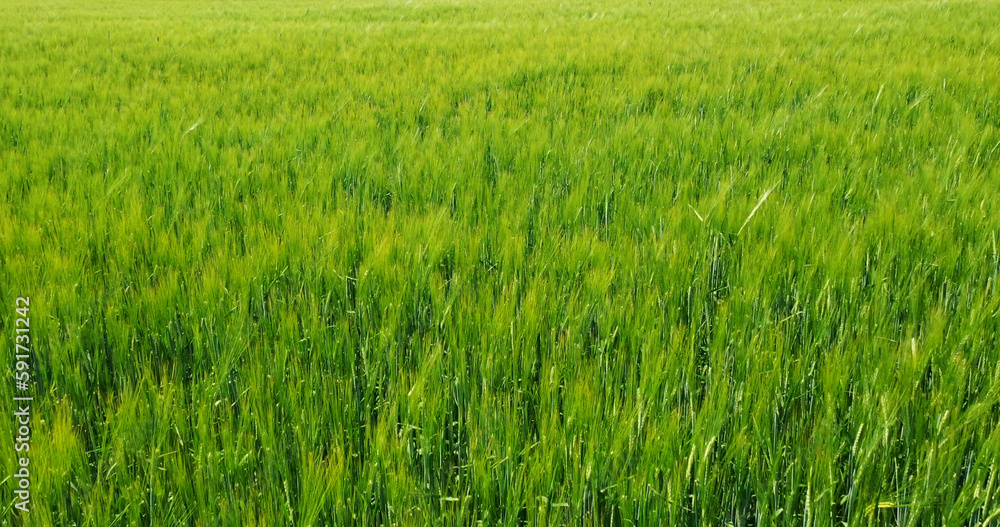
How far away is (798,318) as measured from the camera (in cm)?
119

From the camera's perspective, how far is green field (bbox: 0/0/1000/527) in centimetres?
77

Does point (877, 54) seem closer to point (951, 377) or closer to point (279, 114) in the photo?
point (279, 114)

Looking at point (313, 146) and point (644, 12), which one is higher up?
point (644, 12)

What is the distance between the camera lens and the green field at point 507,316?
30.5 inches

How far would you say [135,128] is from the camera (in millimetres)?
2654

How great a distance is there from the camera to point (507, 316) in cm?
108

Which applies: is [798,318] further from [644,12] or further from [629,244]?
[644,12]

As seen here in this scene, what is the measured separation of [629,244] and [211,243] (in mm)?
940

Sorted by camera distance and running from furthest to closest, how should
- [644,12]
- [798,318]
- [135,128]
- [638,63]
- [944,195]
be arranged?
[644,12]
[638,63]
[135,128]
[944,195]
[798,318]

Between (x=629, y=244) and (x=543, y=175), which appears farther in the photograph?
(x=543, y=175)

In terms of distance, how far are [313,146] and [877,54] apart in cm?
375

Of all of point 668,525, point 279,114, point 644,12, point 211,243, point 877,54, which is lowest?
point 668,525

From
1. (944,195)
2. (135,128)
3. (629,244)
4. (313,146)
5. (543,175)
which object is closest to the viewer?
(629,244)

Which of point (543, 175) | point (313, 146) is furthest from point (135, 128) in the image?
point (543, 175)
